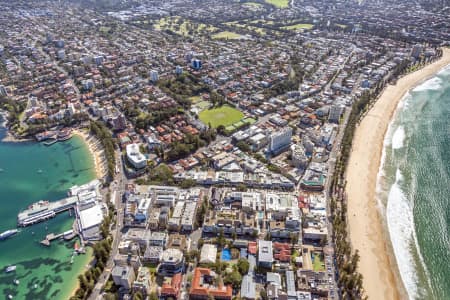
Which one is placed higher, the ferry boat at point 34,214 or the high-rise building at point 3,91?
the high-rise building at point 3,91

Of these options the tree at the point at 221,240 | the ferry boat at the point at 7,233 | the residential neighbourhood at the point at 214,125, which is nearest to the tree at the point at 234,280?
the residential neighbourhood at the point at 214,125

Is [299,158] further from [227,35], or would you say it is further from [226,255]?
[227,35]

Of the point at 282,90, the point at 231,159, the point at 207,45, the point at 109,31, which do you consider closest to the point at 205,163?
the point at 231,159

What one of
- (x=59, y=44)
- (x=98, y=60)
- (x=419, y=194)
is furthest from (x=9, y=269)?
(x=59, y=44)

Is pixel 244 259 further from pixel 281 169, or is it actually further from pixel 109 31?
pixel 109 31

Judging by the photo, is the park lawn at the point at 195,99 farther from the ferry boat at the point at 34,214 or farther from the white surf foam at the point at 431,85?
the white surf foam at the point at 431,85

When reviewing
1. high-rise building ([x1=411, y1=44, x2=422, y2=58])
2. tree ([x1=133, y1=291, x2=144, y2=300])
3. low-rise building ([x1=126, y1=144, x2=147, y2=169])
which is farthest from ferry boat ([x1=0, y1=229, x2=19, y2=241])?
high-rise building ([x1=411, y1=44, x2=422, y2=58])
